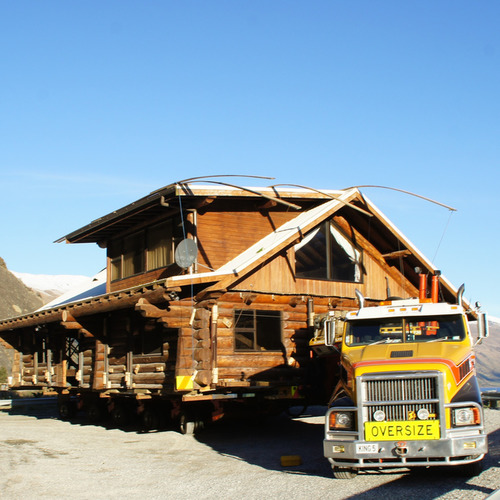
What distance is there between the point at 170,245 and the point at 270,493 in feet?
36.5

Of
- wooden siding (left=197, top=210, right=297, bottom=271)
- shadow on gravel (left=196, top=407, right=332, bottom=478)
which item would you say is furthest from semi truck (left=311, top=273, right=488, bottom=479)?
wooden siding (left=197, top=210, right=297, bottom=271)

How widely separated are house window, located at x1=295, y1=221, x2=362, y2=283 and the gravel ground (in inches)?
189

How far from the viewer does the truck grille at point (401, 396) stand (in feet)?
34.1

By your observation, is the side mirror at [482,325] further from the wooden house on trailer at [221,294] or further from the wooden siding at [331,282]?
the wooden siding at [331,282]

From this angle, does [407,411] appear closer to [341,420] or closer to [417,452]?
[417,452]

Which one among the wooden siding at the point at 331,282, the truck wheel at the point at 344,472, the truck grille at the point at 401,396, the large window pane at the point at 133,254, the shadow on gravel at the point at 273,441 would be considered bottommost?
the shadow on gravel at the point at 273,441

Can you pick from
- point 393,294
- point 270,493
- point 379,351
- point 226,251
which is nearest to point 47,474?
→ point 270,493

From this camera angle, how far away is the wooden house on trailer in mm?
17812

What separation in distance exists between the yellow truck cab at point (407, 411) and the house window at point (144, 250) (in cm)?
959

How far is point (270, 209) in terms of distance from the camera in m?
21.2

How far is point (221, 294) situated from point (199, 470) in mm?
5790

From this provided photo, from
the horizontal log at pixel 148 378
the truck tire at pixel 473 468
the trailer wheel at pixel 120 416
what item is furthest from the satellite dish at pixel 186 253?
the truck tire at pixel 473 468

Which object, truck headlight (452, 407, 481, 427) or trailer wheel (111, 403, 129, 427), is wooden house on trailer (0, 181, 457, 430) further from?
truck headlight (452, 407, 481, 427)

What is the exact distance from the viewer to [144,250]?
21.8 m
